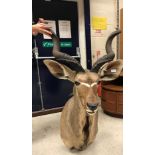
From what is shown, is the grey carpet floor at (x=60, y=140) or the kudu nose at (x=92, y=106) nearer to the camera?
the kudu nose at (x=92, y=106)

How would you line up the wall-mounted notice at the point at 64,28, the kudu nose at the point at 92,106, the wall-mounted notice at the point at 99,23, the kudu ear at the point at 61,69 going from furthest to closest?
1. the wall-mounted notice at the point at 99,23
2. the wall-mounted notice at the point at 64,28
3. the kudu ear at the point at 61,69
4. the kudu nose at the point at 92,106

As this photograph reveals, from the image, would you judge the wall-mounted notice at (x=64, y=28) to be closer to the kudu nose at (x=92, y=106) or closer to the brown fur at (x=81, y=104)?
the brown fur at (x=81, y=104)

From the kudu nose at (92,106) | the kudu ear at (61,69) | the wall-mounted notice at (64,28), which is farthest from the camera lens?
the wall-mounted notice at (64,28)

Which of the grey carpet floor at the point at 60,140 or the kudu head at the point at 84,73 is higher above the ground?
Result: the kudu head at the point at 84,73

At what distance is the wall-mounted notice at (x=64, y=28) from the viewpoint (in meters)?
1.96

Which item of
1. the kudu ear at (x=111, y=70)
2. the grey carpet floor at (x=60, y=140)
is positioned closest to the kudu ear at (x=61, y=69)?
the kudu ear at (x=111, y=70)

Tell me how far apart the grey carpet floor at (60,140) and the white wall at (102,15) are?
0.87m

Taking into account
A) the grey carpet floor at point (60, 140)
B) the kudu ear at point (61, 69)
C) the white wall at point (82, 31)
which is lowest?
the grey carpet floor at point (60, 140)

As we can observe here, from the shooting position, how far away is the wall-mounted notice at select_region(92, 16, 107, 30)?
2.18 meters

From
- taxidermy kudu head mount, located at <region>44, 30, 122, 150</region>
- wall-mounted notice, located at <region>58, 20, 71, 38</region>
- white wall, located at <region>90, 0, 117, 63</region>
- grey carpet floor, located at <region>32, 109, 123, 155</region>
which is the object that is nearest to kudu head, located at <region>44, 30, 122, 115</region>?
taxidermy kudu head mount, located at <region>44, 30, 122, 150</region>

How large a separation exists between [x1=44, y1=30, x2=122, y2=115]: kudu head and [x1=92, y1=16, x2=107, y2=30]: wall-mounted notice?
1060 mm

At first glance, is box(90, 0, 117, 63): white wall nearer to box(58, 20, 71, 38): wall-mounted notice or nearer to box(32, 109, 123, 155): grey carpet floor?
box(58, 20, 71, 38): wall-mounted notice
